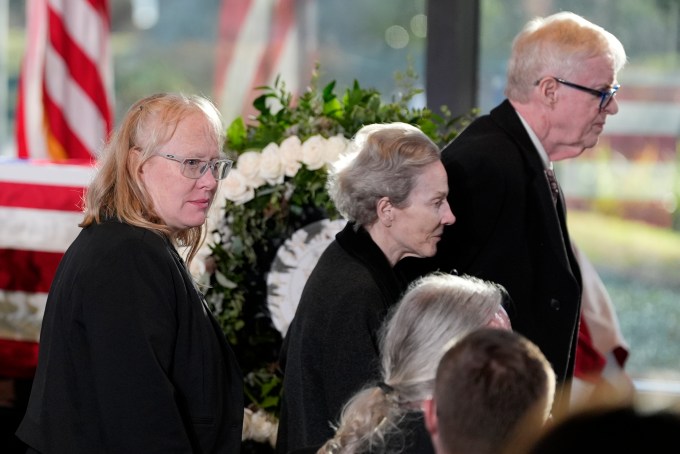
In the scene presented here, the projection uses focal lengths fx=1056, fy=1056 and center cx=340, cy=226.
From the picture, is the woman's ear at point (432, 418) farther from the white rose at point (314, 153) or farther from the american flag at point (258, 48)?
the american flag at point (258, 48)

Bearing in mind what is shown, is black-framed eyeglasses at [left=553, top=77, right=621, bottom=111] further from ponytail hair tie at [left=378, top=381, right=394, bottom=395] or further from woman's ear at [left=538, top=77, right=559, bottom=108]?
ponytail hair tie at [left=378, top=381, right=394, bottom=395]

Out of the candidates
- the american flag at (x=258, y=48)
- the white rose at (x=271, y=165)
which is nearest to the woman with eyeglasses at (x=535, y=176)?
the white rose at (x=271, y=165)

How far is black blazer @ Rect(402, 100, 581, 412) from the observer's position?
291cm

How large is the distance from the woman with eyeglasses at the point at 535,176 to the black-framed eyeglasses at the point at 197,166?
2.62 ft

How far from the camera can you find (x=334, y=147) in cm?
330

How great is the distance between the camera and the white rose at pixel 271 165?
3301 millimetres

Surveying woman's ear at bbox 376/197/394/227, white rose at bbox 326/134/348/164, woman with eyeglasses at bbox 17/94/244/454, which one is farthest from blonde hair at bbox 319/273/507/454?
white rose at bbox 326/134/348/164

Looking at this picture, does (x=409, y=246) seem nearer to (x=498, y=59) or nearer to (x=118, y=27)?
(x=498, y=59)

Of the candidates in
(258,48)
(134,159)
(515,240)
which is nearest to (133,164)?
(134,159)

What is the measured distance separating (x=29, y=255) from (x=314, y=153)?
1.09 m

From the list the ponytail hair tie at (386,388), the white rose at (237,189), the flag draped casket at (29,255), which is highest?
A: the white rose at (237,189)

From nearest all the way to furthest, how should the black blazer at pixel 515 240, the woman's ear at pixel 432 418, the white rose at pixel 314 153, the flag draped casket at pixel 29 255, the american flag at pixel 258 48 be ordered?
the woman's ear at pixel 432 418, the black blazer at pixel 515 240, the white rose at pixel 314 153, the flag draped casket at pixel 29 255, the american flag at pixel 258 48

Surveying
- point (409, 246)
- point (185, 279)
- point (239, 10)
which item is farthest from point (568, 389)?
point (239, 10)

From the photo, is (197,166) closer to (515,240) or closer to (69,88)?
(515,240)
